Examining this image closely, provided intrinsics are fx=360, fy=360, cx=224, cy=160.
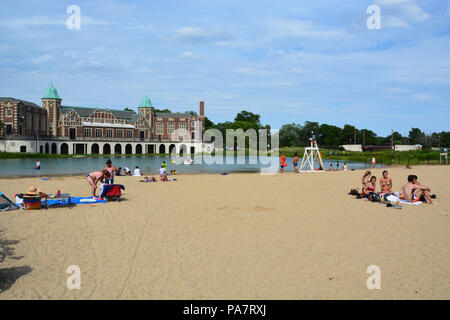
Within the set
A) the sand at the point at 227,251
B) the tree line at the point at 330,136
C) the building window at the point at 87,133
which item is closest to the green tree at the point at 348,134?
the tree line at the point at 330,136

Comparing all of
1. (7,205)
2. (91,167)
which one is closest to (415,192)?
(7,205)

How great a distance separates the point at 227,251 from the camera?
833 cm

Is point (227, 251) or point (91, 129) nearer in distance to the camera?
point (227, 251)

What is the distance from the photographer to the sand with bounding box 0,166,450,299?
246 inches

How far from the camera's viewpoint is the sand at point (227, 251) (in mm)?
6254

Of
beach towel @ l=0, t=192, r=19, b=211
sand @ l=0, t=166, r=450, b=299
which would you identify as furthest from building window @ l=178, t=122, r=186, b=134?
beach towel @ l=0, t=192, r=19, b=211

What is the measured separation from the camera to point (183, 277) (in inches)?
266

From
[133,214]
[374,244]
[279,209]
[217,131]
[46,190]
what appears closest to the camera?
[374,244]

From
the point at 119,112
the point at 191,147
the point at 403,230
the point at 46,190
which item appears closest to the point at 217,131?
the point at 191,147

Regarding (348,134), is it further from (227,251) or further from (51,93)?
(227,251)

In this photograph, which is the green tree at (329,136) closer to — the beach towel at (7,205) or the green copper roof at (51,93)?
the green copper roof at (51,93)
